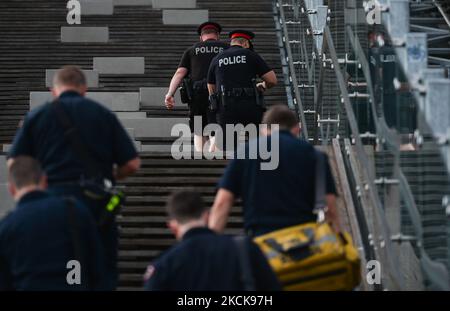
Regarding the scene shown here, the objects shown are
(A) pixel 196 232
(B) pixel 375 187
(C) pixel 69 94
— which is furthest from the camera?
(B) pixel 375 187

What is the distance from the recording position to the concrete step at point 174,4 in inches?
715

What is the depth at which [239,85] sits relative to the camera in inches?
520

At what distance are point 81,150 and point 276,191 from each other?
122 cm

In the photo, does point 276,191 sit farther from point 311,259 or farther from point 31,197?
point 31,197

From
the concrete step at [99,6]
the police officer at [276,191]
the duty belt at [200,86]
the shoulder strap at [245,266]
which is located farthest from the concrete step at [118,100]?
the shoulder strap at [245,266]

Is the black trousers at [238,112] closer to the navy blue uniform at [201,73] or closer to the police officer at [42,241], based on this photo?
the navy blue uniform at [201,73]

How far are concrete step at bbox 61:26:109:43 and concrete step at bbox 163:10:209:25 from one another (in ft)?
2.58

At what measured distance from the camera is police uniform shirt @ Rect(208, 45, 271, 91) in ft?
43.3

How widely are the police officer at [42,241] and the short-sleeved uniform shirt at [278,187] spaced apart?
1.16 m

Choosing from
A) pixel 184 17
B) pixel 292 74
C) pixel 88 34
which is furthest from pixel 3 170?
pixel 184 17

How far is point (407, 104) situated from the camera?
9.72m

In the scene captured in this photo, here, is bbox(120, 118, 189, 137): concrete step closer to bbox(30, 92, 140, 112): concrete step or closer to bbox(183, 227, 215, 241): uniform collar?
bbox(30, 92, 140, 112): concrete step
